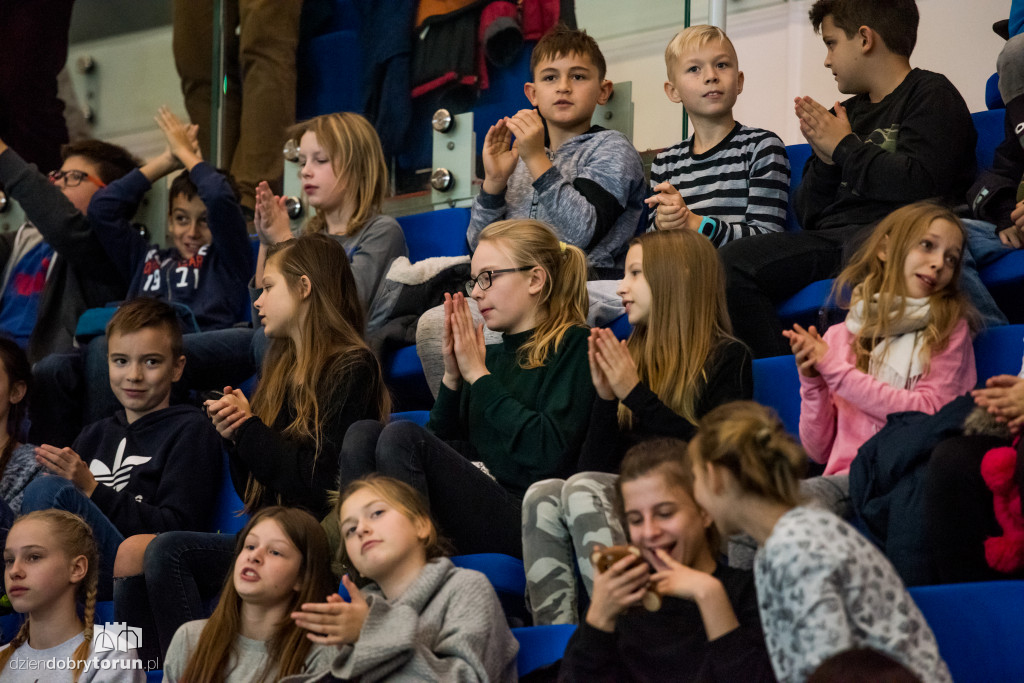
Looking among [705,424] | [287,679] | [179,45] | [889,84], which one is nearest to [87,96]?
[179,45]

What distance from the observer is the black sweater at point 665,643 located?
199cm

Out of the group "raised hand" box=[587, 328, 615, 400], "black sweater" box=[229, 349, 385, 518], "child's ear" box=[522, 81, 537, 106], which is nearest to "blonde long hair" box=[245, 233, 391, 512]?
"black sweater" box=[229, 349, 385, 518]

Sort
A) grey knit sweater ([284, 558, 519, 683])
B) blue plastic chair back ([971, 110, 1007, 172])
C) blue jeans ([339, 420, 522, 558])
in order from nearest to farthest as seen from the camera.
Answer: grey knit sweater ([284, 558, 519, 683]) → blue jeans ([339, 420, 522, 558]) → blue plastic chair back ([971, 110, 1007, 172])

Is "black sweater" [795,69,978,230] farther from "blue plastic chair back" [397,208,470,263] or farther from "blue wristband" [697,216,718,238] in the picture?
"blue plastic chair back" [397,208,470,263]

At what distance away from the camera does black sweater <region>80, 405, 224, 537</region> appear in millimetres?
3287

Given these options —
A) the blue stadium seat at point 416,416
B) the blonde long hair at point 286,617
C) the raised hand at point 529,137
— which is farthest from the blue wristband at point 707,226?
the blonde long hair at point 286,617

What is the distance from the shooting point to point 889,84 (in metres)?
3.69

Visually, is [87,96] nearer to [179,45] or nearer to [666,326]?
[179,45]

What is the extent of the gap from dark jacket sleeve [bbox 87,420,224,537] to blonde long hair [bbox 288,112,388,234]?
0.85 meters

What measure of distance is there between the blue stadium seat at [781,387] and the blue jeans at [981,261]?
413 millimetres

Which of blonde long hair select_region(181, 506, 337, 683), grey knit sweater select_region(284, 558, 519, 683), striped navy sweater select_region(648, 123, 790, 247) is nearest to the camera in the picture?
grey knit sweater select_region(284, 558, 519, 683)

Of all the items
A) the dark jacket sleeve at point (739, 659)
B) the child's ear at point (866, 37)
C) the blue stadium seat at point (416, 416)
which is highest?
the child's ear at point (866, 37)

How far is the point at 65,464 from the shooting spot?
321 centimetres

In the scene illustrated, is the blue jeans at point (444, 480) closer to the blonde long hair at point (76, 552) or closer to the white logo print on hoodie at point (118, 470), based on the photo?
the blonde long hair at point (76, 552)
